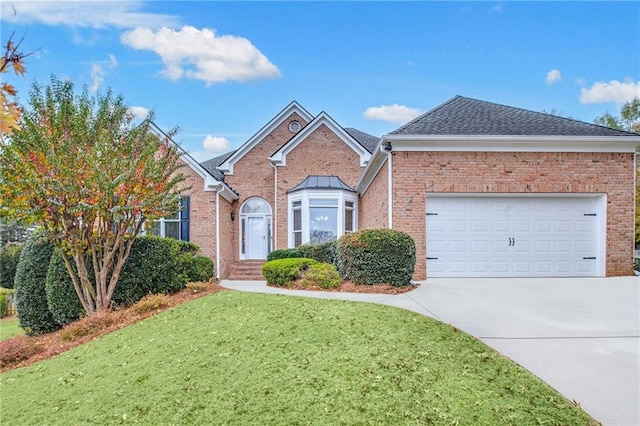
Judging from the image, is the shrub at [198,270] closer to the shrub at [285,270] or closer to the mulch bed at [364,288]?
the shrub at [285,270]

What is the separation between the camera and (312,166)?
17281 millimetres

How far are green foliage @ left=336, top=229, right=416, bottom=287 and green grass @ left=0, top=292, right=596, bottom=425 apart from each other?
119 inches

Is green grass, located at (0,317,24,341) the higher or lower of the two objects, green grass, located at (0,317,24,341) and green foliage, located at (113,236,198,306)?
the lower

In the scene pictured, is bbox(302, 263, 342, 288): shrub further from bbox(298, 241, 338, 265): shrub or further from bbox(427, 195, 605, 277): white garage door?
bbox(427, 195, 605, 277): white garage door

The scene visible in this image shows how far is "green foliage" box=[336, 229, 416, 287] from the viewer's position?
30.2 ft

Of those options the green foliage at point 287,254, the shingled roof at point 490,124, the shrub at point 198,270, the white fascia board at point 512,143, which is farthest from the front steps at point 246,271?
the shingled roof at point 490,124

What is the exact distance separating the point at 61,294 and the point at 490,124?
12.0 m

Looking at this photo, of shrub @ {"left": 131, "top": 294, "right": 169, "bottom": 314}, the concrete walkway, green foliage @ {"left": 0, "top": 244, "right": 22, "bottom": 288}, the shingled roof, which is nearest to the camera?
the concrete walkway

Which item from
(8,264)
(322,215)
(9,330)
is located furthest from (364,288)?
(8,264)

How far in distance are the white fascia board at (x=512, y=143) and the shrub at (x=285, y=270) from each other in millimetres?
4098

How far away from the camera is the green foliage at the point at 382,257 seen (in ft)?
30.2

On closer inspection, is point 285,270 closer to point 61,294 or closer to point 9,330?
point 61,294

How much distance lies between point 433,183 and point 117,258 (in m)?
8.31

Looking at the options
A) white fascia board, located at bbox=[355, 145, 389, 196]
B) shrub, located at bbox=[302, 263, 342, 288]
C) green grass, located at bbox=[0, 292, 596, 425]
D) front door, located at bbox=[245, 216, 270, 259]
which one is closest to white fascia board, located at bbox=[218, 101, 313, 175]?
front door, located at bbox=[245, 216, 270, 259]
